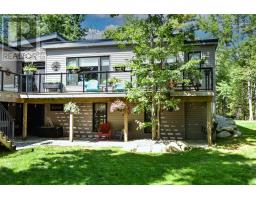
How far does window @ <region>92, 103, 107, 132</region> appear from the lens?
17.8 m

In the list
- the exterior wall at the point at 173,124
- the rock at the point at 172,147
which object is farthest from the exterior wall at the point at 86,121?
the rock at the point at 172,147

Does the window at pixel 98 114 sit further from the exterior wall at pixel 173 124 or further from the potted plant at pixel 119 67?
the exterior wall at pixel 173 124

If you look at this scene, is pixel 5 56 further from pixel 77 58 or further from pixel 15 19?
pixel 15 19

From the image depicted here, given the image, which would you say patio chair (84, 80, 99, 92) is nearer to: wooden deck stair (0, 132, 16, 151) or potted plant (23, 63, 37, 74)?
potted plant (23, 63, 37, 74)

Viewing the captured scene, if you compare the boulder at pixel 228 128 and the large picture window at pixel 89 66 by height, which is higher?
the large picture window at pixel 89 66

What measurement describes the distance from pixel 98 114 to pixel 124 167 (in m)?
8.50

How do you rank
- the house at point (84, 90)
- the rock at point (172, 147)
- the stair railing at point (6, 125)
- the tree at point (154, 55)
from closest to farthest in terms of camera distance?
the rock at point (172, 147) < the stair railing at point (6, 125) < the tree at point (154, 55) < the house at point (84, 90)

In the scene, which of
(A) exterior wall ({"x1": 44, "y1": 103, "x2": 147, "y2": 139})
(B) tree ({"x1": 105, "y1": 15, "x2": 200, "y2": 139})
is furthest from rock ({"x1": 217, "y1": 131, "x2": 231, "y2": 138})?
(B) tree ({"x1": 105, "y1": 15, "x2": 200, "y2": 139})

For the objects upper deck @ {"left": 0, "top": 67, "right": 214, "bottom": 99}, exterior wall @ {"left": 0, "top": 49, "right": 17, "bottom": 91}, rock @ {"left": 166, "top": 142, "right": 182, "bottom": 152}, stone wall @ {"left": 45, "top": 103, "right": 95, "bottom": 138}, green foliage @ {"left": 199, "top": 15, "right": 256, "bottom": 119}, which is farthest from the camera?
green foliage @ {"left": 199, "top": 15, "right": 256, "bottom": 119}

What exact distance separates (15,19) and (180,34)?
25824 mm

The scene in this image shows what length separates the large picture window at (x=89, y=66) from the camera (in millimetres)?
17781

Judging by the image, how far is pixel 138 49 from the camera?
13320 mm
